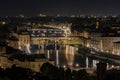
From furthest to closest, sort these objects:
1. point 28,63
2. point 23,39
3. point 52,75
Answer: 1. point 23,39
2. point 28,63
3. point 52,75

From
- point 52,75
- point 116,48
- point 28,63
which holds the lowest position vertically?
point 116,48

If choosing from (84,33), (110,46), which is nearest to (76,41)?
(84,33)

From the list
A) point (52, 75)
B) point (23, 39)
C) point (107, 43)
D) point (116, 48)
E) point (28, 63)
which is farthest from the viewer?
point (23, 39)

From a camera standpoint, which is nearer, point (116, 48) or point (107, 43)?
point (116, 48)

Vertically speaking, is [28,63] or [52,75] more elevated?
[52,75]

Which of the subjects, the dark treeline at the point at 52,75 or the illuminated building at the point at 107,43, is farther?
the illuminated building at the point at 107,43

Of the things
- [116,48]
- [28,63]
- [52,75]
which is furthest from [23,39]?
[52,75]

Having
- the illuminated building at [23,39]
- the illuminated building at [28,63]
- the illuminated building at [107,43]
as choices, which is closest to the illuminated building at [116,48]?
the illuminated building at [107,43]

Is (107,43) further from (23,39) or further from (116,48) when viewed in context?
(23,39)

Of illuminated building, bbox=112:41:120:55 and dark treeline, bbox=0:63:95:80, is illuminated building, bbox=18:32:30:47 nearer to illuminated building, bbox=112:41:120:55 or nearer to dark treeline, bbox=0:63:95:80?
illuminated building, bbox=112:41:120:55

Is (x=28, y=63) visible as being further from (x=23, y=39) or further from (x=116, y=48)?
(x=23, y=39)

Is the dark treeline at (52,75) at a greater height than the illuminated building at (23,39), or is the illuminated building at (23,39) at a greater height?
the dark treeline at (52,75)

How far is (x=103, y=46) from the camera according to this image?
1950 cm

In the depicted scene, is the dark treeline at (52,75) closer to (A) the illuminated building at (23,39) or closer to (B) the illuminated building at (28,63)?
(B) the illuminated building at (28,63)
